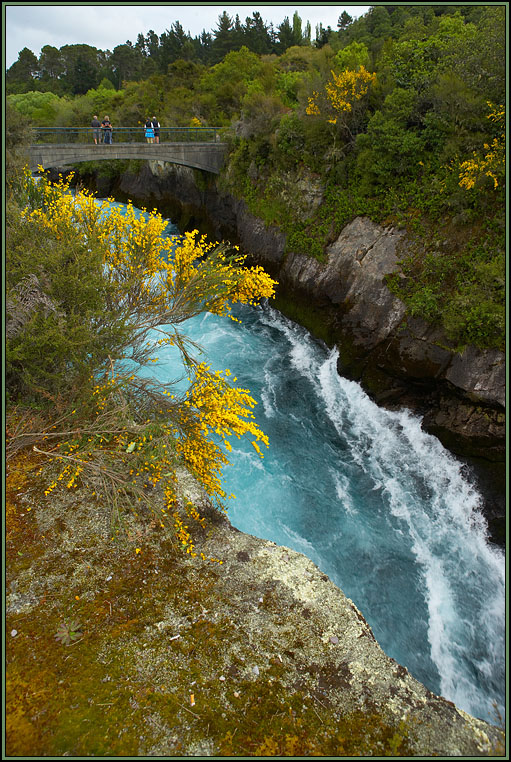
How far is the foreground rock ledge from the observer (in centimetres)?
663

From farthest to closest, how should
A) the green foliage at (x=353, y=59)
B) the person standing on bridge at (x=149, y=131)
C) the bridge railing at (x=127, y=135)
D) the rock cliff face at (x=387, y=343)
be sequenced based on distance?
the person standing on bridge at (x=149, y=131)
the bridge railing at (x=127, y=135)
the green foliage at (x=353, y=59)
the rock cliff face at (x=387, y=343)

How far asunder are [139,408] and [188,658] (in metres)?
6.73

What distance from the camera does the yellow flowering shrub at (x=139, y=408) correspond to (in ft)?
33.6

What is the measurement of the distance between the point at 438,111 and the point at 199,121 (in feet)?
93.5

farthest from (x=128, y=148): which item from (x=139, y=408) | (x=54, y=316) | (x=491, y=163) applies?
(x=139, y=408)

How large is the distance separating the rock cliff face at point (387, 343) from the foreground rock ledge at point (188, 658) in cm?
810

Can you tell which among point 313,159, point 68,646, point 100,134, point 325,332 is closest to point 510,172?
point 325,332

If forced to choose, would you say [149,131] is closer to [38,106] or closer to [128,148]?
[128,148]

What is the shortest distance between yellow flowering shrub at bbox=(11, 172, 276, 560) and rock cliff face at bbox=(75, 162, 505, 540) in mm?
7084

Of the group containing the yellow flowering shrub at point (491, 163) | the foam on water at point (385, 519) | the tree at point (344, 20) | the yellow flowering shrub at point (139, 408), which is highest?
the tree at point (344, 20)

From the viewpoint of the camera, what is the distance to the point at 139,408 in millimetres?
12125

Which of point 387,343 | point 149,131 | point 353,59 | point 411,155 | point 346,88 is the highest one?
point 353,59

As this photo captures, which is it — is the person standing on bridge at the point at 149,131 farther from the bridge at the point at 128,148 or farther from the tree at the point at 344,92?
the tree at the point at 344,92

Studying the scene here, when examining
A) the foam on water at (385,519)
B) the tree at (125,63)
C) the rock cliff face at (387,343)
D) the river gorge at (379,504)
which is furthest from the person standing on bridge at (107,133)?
the tree at (125,63)
